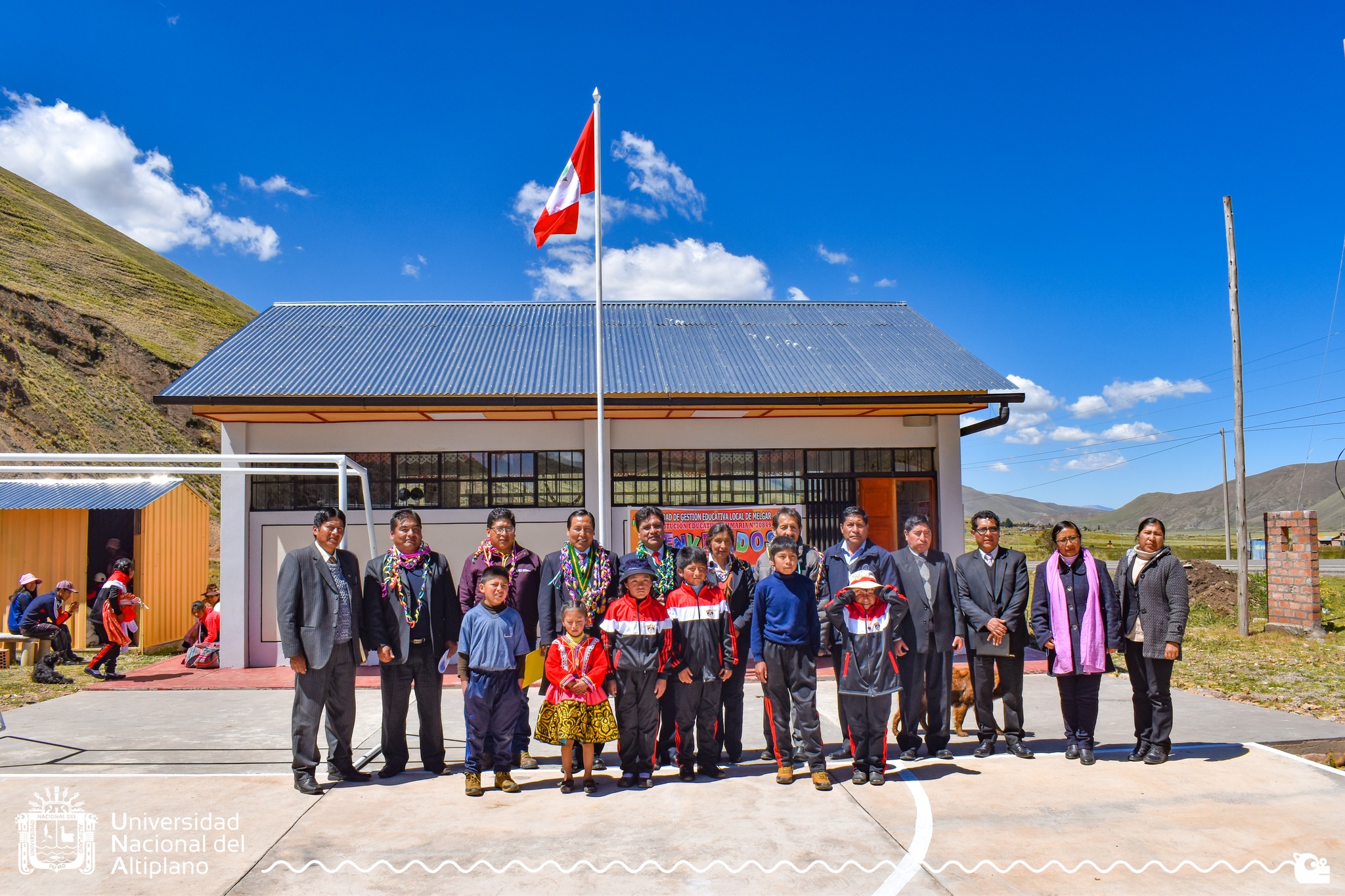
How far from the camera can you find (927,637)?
20.5 feet

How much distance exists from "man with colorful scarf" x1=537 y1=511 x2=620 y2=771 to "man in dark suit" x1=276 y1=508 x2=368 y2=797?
4.37 feet

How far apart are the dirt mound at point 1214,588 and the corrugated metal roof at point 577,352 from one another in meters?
8.46

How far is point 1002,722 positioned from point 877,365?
18.9 feet

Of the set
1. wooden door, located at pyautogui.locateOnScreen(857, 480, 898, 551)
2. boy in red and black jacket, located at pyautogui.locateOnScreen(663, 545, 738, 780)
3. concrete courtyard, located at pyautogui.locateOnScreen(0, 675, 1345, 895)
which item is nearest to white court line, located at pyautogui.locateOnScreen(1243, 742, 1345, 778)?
concrete courtyard, located at pyautogui.locateOnScreen(0, 675, 1345, 895)

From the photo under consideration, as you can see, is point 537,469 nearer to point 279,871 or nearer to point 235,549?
point 235,549

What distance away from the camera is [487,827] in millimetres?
4914

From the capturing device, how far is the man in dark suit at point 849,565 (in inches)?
234

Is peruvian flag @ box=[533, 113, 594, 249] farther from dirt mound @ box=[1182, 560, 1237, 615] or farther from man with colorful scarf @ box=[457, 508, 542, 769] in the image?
dirt mound @ box=[1182, 560, 1237, 615]

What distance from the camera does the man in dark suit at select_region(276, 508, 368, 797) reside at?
565 cm

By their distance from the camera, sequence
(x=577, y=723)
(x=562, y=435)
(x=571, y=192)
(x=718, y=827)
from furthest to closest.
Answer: (x=562, y=435), (x=571, y=192), (x=577, y=723), (x=718, y=827)

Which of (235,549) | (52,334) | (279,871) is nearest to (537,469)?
(235,549)

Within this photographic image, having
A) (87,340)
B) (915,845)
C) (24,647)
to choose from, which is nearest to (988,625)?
(915,845)

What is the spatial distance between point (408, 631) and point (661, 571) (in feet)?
6.11

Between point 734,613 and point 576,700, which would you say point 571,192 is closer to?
point 734,613
